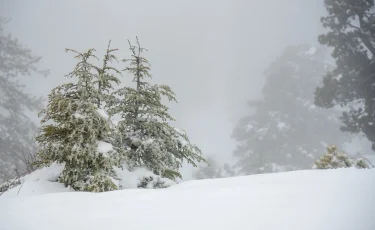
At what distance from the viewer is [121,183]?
484 centimetres

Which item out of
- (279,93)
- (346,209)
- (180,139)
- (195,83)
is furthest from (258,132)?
(195,83)

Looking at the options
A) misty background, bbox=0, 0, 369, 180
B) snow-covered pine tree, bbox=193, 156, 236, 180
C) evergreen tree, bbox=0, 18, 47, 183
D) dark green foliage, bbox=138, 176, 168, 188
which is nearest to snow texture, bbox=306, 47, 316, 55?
misty background, bbox=0, 0, 369, 180

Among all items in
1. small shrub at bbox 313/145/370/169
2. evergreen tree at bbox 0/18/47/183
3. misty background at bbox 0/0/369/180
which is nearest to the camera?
small shrub at bbox 313/145/370/169

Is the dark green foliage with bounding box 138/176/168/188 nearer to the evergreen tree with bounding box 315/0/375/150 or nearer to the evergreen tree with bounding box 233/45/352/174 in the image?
the evergreen tree with bounding box 315/0/375/150

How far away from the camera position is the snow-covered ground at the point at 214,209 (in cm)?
182

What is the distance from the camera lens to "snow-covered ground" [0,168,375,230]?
182 centimetres

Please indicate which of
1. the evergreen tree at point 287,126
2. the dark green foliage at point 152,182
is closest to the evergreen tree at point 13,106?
the dark green foliage at point 152,182

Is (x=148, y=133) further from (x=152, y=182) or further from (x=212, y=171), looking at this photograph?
(x=212, y=171)

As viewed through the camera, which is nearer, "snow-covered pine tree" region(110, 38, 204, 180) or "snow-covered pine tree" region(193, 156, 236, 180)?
"snow-covered pine tree" region(110, 38, 204, 180)

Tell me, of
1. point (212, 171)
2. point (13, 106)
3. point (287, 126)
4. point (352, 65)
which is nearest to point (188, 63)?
point (287, 126)

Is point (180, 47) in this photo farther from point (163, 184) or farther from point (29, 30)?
point (163, 184)

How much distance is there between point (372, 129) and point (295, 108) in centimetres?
1899

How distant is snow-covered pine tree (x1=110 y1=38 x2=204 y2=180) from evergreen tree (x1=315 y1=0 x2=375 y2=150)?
44.8 feet

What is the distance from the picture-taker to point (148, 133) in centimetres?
547
